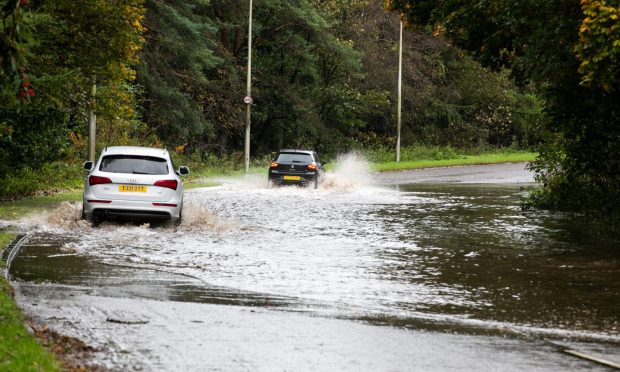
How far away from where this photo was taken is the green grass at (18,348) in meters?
7.31

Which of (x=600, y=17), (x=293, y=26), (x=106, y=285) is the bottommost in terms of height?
(x=106, y=285)

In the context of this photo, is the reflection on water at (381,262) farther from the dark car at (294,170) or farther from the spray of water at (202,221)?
the dark car at (294,170)

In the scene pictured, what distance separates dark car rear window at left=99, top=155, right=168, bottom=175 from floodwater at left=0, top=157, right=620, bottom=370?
1.17 meters

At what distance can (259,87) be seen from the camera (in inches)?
2264

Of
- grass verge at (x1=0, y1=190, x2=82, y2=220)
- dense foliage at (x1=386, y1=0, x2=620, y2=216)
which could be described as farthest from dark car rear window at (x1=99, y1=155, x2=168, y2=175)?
dense foliage at (x1=386, y1=0, x2=620, y2=216)

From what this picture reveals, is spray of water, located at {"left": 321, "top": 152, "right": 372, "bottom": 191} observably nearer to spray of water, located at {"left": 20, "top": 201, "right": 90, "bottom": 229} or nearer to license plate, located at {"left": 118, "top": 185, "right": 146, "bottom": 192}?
spray of water, located at {"left": 20, "top": 201, "right": 90, "bottom": 229}

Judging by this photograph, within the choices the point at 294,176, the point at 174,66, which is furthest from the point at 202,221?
the point at 174,66

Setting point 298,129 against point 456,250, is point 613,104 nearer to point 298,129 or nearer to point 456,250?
point 456,250

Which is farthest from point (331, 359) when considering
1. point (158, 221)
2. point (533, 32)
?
point (158, 221)

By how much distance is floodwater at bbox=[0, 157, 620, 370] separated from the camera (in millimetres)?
8648

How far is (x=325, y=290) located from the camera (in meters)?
12.2

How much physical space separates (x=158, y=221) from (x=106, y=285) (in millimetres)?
7459

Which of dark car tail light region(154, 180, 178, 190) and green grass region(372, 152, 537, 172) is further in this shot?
green grass region(372, 152, 537, 172)

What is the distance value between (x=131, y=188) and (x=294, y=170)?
1483cm
